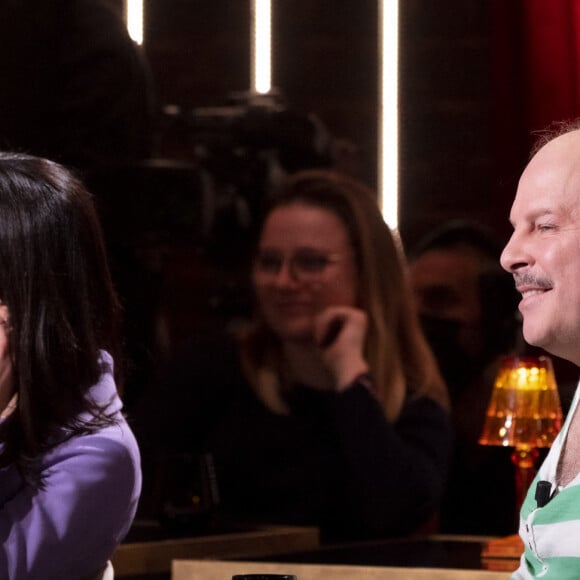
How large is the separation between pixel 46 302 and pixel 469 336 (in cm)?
168

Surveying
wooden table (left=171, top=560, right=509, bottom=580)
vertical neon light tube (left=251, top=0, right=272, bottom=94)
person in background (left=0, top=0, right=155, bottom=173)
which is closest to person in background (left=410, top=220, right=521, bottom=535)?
vertical neon light tube (left=251, top=0, right=272, bottom=94)

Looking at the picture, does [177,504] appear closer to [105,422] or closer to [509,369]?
[509,369]

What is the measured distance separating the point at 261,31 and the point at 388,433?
3.40ft

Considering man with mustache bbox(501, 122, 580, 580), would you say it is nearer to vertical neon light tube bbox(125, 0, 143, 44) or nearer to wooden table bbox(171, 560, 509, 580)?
wooden table bbox(171, 560, 509, 580)

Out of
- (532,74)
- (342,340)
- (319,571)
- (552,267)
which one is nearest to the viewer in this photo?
(552,267)

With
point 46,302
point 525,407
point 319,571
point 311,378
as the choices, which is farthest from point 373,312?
point 46,302

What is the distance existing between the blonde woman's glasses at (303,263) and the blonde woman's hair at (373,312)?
0.25 ft

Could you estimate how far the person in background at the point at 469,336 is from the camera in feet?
10.3

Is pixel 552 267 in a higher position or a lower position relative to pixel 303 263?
higher

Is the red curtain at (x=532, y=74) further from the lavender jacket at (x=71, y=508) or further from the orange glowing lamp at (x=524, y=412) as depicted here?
the lavender jacket at (x=71, y=508)

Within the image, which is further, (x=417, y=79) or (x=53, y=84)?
(x=417, y=79)

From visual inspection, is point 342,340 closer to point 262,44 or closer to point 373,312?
point 373,312

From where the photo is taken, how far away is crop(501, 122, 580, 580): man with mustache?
1521mm

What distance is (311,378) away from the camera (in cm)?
315
